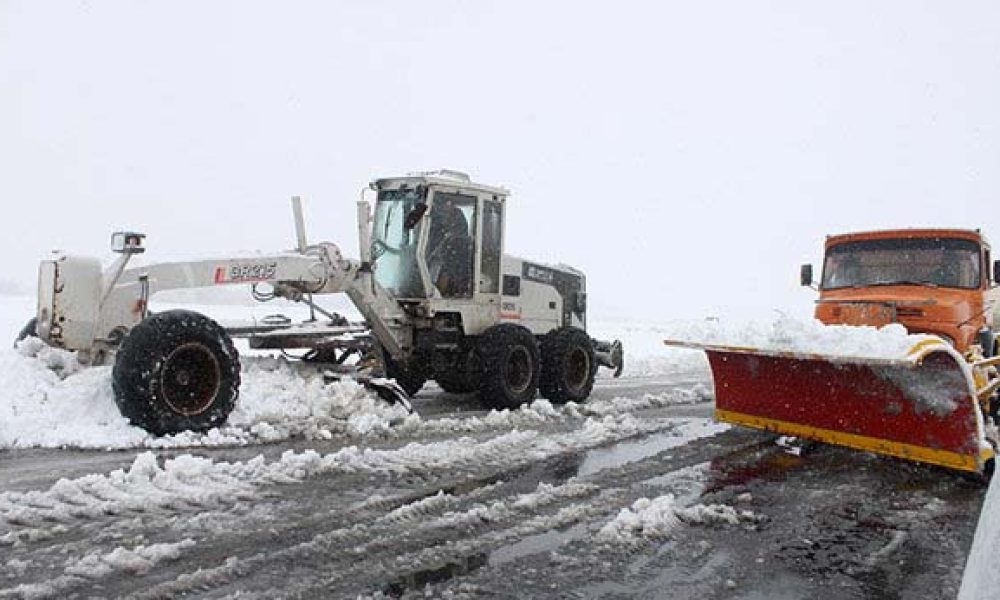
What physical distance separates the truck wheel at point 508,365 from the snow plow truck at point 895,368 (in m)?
2.19

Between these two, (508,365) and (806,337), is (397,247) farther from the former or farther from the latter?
(806,337)

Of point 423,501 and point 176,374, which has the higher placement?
point 176,374

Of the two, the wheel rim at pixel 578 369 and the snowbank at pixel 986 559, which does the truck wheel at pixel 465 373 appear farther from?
the snowbank at pixel 986 559

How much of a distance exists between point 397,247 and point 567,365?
100 inches

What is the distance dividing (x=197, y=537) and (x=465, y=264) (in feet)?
17.8

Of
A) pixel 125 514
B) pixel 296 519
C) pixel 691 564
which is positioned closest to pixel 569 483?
pixel 691 564

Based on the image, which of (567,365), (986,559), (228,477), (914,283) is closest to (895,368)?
(914,283)

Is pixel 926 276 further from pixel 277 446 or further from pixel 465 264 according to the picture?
pixel 277 446

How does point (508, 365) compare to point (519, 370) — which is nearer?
point (508, 365)

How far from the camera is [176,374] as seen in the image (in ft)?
19.1

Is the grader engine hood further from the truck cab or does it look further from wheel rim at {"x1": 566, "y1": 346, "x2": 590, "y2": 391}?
the truck cab

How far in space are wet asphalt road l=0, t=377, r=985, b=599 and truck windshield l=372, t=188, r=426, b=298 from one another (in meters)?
2.88

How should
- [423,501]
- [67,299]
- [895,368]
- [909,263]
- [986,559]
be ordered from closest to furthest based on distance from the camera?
[986,559] → [423,501] → [895,368] → [67,299] → [909,263]

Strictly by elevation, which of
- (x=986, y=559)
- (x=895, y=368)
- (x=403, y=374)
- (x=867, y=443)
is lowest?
(x=867, y=443)
